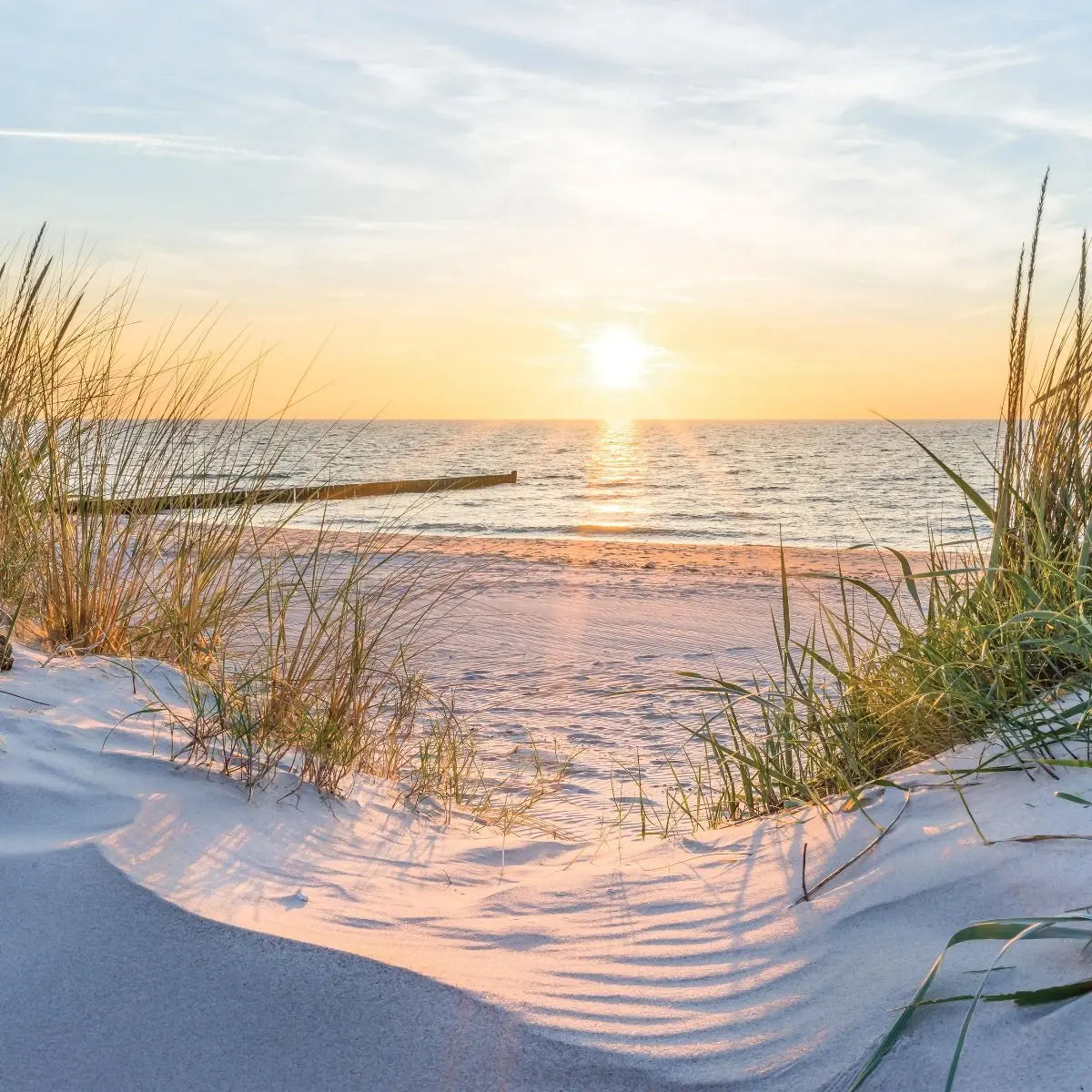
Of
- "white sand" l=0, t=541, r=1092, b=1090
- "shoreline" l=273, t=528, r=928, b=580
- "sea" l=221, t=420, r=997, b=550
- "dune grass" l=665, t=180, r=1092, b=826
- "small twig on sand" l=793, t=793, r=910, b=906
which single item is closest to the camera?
"white sand" l=0, t=541, r=1092, b=1090

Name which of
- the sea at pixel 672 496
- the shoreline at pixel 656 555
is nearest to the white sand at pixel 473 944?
the sea at pixel 672 496

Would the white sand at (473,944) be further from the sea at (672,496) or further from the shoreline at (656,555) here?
the shoreline at (656,555)

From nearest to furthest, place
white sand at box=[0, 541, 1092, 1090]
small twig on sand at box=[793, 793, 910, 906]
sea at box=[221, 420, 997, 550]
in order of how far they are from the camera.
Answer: white sand at box=[0, 541, 1092, 1090], small twig on sand at box=[793, 793, 910, 906], sea at box=[221, 420, 997, 550]

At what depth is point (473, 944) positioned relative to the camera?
179 cm

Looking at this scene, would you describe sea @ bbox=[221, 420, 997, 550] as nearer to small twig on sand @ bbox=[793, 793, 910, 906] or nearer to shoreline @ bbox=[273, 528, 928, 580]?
shoreline @ bbox=[273, 528, 928, 580]

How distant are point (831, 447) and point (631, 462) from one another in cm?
2006

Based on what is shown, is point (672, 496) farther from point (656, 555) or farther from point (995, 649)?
point (995, 649)

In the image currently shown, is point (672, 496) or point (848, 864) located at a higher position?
point (672, 496)

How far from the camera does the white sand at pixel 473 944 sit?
4.56 feet

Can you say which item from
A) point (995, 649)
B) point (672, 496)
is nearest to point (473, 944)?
point (995, 649)

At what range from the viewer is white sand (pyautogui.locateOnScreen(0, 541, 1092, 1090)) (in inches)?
54.7

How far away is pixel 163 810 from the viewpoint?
2062 mm

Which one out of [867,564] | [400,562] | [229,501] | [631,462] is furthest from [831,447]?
[229,501]

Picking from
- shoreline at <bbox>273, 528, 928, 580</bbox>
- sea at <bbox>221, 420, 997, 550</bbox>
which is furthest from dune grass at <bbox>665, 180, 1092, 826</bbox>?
shoreline at <bbox>273, 528, 928, 580</bbox>
